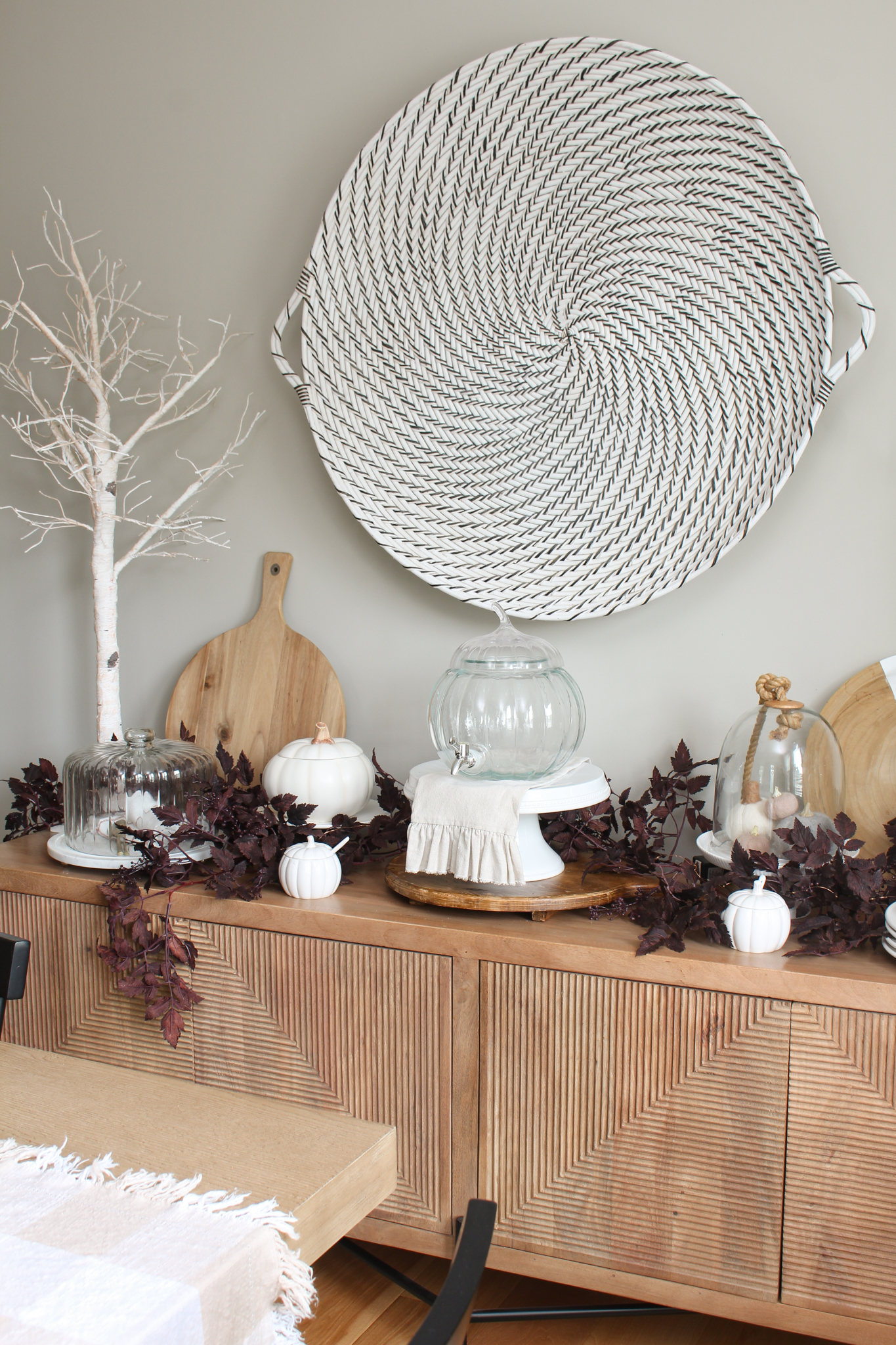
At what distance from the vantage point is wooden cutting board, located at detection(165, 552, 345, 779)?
82.6 inches

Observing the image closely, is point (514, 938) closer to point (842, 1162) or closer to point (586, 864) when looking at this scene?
point (586, 864)

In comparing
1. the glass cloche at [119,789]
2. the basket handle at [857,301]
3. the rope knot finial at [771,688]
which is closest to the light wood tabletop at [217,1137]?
the glass cloche at [119,789]

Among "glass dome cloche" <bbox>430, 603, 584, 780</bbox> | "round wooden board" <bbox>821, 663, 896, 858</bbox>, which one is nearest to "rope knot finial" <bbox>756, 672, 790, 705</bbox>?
"round wooden board" <bbox>821, 663, 896, 858</bbox>

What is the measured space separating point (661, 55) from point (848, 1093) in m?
1.65

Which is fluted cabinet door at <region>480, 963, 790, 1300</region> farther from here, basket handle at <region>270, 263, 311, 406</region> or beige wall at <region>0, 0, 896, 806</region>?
basket handle at <region>270, 263, 311, 406</region>

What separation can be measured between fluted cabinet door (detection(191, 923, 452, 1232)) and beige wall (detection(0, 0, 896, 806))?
1.84 feet

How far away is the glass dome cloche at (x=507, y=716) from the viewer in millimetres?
1616

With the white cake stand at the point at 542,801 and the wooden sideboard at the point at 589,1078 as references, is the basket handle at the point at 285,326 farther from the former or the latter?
the wooden sideboard at the point at 589,1078

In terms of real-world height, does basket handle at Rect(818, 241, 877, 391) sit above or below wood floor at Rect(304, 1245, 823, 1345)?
above

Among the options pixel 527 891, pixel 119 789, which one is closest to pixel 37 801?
pixel 119 789

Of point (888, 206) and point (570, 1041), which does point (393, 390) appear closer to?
point (888, 206)

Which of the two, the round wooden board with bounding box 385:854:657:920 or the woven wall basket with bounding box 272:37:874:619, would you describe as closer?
the round wooden board with bounding box 385:854:657:920

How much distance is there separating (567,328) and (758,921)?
3.53 ft

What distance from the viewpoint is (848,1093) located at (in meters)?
1.36
